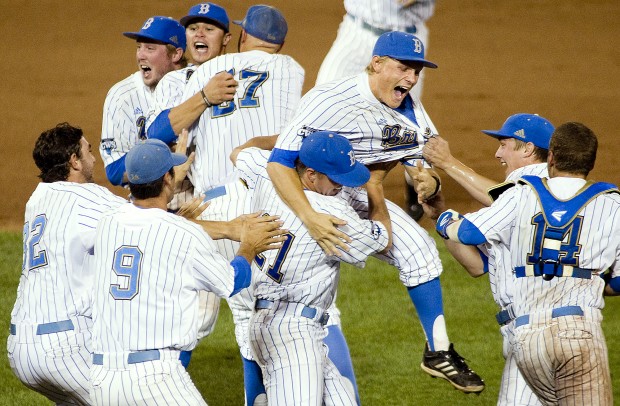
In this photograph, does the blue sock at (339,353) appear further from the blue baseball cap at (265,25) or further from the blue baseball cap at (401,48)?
the blue baseball cap at (265,25)

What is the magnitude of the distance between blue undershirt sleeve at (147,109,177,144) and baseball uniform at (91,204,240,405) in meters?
1.54

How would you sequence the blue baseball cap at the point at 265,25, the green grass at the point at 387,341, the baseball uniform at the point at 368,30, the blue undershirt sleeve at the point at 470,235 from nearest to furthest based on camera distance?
the blue undershirt sleeve at the point at 470,235, the blue baseball cap at the point at 265,25, the green grass at the point at 387,341, the baseball uniform at the point at 368,30

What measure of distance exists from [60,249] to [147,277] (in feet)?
2.50

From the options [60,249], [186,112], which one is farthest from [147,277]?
[186,112]

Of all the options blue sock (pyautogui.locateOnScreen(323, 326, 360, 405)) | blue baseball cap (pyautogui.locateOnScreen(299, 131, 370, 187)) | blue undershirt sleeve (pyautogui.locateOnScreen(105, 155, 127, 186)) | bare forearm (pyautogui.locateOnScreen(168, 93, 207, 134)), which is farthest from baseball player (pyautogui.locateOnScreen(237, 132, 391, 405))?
blue undershirt sleeve (pyautogui.locateOnScreen(105, 155, 127, 186))

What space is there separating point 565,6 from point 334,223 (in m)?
14.2

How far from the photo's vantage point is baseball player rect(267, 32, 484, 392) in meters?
5.51

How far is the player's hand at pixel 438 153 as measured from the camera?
5.72 m

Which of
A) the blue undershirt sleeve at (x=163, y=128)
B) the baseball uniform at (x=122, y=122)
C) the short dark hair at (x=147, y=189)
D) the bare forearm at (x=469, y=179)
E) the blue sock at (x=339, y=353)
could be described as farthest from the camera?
the baseball uniform at (x=122, y=122)

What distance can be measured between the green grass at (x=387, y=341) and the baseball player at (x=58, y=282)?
191 cm

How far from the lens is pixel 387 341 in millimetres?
8336

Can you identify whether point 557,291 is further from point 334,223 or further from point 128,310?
point 128,310

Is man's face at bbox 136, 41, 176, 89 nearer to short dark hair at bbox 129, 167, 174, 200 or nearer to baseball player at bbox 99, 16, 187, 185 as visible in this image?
baseball player at bbox 99, 16, 187, 185

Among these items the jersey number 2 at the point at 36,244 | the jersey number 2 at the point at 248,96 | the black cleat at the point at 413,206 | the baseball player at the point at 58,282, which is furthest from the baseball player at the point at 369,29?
the jersey number 2 at the point at 36,244
